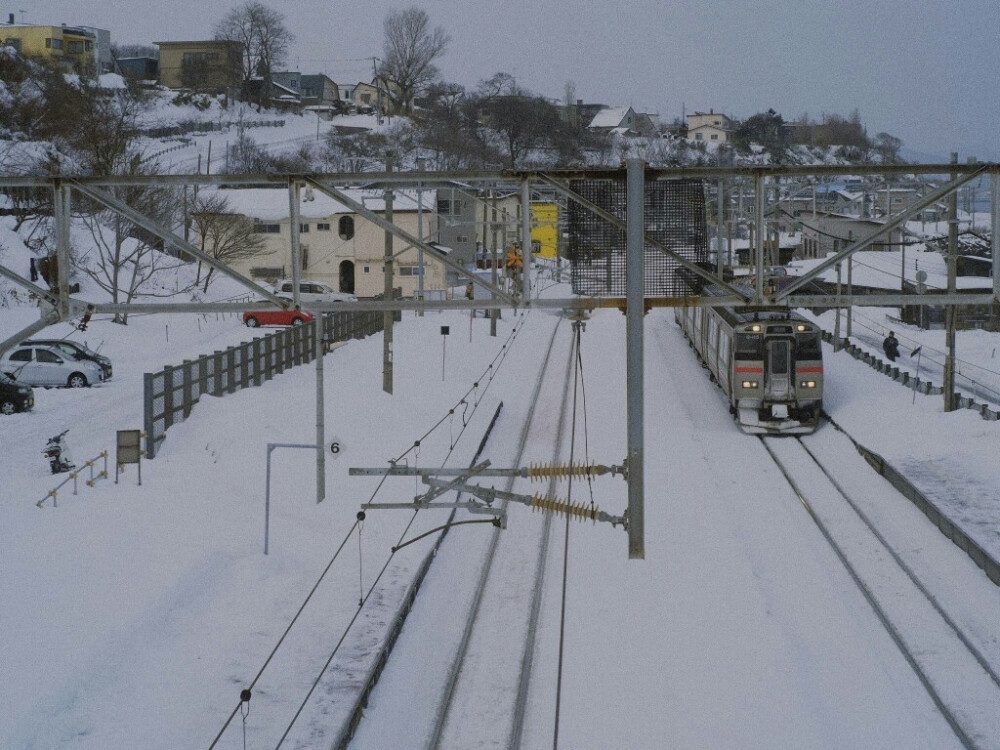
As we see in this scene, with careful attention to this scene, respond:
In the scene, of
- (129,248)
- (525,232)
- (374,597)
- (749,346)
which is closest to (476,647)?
(374,597)

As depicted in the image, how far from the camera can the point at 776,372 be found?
2422cm

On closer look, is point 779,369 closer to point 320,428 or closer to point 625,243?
point 320,428

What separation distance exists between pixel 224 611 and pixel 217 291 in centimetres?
3801

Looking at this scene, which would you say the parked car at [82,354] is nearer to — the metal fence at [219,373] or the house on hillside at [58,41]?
the metal fence at [219,373]

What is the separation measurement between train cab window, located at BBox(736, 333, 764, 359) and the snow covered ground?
5.90 feet

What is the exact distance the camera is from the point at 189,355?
32.5 metres

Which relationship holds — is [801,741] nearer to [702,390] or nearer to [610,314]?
[702,390]

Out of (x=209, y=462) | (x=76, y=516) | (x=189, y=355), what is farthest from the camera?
(x=189, y=355)

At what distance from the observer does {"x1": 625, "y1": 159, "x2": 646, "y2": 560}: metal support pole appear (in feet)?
27.0

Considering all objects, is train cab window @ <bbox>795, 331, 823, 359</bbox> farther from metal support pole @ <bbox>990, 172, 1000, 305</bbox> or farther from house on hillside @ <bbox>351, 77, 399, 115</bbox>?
house on hillside @ <bbox>351, 77, 399, 115</bbox>

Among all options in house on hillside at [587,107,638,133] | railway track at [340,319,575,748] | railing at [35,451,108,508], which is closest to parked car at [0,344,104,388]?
railing at [35,451,108,508]

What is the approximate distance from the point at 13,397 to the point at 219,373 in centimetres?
486

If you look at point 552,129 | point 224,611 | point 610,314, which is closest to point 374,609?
point 224,611

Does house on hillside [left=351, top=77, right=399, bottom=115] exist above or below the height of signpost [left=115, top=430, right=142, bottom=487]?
above
